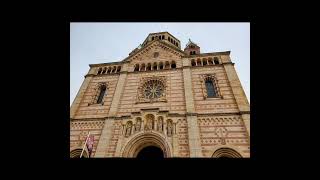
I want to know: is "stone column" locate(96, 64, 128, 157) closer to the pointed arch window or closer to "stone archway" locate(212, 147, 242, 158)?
the pointed arch window

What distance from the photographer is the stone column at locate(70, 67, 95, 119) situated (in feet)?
49.3

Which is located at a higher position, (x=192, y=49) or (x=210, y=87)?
(x=192, y=49)

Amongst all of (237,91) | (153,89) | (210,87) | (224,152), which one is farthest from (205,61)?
(224,152)

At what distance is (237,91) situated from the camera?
14.0 m

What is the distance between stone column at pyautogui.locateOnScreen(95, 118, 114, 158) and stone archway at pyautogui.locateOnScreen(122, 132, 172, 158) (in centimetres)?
141

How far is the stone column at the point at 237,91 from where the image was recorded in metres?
12.4

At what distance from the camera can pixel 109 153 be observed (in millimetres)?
12328

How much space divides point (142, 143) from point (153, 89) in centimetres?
498

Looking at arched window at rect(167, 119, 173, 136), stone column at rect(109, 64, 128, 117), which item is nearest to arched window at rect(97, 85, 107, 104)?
stone column at rect(109, 64, 128, 117)

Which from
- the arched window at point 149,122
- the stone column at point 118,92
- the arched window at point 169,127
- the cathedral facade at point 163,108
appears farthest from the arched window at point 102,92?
the arched window at point 169,127

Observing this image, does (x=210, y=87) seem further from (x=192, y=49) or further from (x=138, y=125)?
(x=192, y=49)

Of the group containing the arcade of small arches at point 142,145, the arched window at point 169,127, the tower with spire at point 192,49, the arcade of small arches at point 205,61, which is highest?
the tower with spire at point 192,49

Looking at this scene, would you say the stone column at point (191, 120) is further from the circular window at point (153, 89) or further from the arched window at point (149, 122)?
the arched window at point (149, 122)

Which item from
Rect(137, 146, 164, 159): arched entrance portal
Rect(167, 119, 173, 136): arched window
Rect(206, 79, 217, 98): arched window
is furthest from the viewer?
Rect(206, 79, 217, 98): arched window
